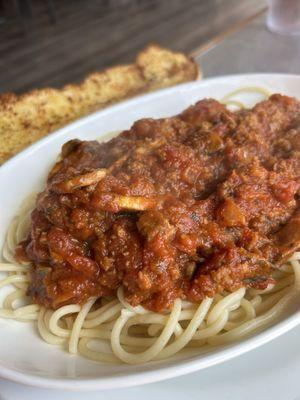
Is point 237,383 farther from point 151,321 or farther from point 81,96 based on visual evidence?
point 81,96

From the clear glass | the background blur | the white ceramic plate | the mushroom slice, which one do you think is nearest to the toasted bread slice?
the white ceramic plate

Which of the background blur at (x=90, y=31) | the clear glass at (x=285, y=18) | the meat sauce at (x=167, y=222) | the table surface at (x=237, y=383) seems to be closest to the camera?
the table surface at (x=237, y=383)

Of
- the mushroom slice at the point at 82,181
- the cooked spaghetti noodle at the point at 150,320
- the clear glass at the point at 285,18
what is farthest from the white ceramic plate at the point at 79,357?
the clear glass at the point at 285,18

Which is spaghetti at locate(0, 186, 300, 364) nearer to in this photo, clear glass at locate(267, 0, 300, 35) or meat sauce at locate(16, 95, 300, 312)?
meat sauce at locate(16, 95, 300, 312)

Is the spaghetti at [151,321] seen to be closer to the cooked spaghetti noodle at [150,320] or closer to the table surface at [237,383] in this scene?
the cooked spaghetti noodle at [150,320]

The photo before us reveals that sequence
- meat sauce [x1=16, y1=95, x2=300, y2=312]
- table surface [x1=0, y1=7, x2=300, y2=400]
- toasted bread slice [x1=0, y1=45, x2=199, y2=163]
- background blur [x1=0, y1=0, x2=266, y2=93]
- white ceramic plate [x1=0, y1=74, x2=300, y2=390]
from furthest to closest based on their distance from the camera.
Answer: background blur [x1=0, y1=0, x2=266, y2=93]
toasted bread slice [x1=0, y1=45, x2=199, y2=163]
meat sauce [x1=16, y1=95, x2=300, y2=312]
table surface [x1=0, y1=7, x2=300, y2=400]
white ceramic plate [x1=0, y1=74, x2=300, y2=390]

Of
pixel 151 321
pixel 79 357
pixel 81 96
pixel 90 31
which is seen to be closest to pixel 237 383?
pixel 151 321
